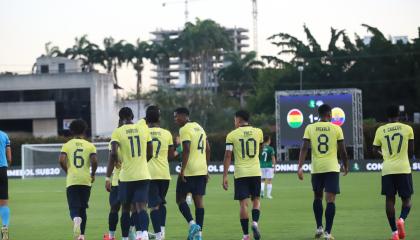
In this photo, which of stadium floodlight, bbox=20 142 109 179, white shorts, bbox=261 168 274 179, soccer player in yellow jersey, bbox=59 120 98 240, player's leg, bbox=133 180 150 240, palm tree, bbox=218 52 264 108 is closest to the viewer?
player's leg, bbox=133 180 150 240

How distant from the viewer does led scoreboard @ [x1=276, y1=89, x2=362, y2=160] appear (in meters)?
54.3

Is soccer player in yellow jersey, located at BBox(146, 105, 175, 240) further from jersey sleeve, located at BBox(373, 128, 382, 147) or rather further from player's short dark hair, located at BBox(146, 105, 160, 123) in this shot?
jersey sleeve, located at BBox(373, 128, 382, 147)

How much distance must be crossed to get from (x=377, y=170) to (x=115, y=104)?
5830 centimetres

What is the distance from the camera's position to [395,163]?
16391mm

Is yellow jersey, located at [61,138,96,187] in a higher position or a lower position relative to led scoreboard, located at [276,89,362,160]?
lower

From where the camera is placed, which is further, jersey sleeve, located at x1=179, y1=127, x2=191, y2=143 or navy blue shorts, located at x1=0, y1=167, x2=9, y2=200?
navy blue shorts, located at x1=0, y1=167, x2=9, y2=200

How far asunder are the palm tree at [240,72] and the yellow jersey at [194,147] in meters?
117

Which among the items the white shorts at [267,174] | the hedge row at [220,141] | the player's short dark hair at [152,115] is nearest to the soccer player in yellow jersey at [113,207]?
the player's short dark hair at [152,115]

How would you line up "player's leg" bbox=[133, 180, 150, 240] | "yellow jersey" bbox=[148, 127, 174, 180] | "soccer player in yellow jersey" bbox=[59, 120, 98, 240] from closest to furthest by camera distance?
"player's leg" bbox=[133, 180, 150, 240], "soccer player in yellow jersey" bbox=[59, 120, 98, 240], "yellow jersey" bbox=[148, 127, 174, 180]

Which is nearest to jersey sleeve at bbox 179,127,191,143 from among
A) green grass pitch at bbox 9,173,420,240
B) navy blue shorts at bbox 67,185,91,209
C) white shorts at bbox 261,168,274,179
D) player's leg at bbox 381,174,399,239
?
navy blue shorts at bbox 67,185,91,209

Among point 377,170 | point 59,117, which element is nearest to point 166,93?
point 59,117

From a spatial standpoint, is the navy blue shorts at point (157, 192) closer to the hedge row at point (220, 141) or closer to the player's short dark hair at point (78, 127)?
the player's short dark hair at point (78, 127)

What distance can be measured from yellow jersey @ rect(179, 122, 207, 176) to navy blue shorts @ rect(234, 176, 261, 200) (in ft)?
2.36

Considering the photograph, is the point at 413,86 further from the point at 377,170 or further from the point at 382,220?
the point at 382,220
